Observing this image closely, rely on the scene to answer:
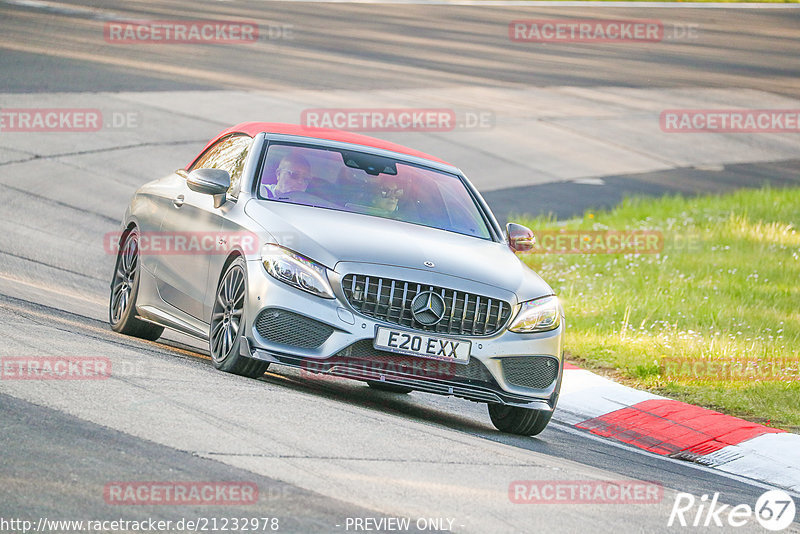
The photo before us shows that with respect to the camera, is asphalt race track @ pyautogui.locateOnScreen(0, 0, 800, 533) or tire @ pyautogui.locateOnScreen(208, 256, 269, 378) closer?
asphalt race track @ pyautogui.locateOnScreen(0, 0, 800, 533)

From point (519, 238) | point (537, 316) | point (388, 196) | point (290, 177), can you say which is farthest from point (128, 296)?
point (537, 316)

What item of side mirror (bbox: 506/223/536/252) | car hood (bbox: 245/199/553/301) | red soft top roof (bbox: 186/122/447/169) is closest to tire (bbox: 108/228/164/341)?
red soft top roof (bbox: 186/122/447/169)

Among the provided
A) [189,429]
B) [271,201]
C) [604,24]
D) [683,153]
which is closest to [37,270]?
[271,201]

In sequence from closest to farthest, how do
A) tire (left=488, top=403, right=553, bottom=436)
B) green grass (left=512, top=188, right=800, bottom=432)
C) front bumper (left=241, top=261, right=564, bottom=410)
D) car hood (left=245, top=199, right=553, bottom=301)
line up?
front bumper (left=241, top=261, right=564, bottom=410) < car hood (left=245, top=199, right=553, bottom=301) < tire (left=488, top=403, right=553, bottom=436) < green grass (left=512, top=188, right=800, bottom=432)

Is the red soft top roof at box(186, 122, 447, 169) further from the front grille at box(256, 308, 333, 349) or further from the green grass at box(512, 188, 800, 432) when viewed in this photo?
the green grass at box(512, 188, 800, 432)

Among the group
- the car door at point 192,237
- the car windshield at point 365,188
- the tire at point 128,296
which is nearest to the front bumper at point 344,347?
the car door at point 192,237

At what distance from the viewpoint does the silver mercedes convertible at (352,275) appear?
7664 mm

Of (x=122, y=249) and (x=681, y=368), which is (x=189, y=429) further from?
(x=681, y=368)

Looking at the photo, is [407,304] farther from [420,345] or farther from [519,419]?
[519,419]

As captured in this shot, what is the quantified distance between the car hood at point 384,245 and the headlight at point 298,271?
46mm

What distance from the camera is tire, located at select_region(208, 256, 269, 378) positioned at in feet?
25.9

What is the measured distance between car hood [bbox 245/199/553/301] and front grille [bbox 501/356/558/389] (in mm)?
385

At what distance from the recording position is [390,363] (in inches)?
302

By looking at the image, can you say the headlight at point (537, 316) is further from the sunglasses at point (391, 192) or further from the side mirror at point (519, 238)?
the sunglasses at point (391, 192)
